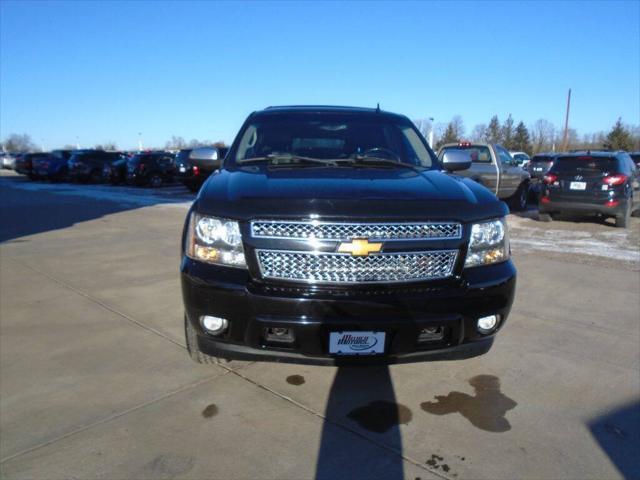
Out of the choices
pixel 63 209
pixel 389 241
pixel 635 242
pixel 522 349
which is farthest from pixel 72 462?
pixel 63 209

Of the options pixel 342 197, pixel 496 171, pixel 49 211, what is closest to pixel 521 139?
pixel 496 171

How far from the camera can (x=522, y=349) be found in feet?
12.4

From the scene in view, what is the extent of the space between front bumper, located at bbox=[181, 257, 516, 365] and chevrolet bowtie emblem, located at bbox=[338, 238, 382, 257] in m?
0.19

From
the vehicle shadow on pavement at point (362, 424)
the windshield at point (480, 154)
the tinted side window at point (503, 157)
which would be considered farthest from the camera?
the tinted side window at point (503, 157)

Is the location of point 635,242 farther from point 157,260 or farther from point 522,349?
point 157,260

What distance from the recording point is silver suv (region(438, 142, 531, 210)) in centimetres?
1116

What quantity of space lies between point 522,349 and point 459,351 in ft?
4.43

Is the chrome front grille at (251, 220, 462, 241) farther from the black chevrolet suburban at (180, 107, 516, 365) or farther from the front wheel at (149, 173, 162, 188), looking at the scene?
the front wheel at (149, 173, 162, 188)

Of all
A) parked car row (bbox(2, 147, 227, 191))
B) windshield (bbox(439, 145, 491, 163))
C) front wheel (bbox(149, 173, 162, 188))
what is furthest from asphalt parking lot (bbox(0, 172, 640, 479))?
front wheel (bbox(149, 173, 162, 188))

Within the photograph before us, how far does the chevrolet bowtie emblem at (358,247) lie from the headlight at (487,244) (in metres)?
0.60

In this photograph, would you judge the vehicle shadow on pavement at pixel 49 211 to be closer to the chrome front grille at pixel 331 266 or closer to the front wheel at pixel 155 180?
the front wheel at pixel 155 180

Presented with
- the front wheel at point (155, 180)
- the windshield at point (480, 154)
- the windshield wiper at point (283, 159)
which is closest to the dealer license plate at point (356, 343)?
the windshield wiper at point (283, 159)

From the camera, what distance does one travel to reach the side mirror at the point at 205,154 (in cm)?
423

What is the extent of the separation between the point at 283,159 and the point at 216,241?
126 centimetres
